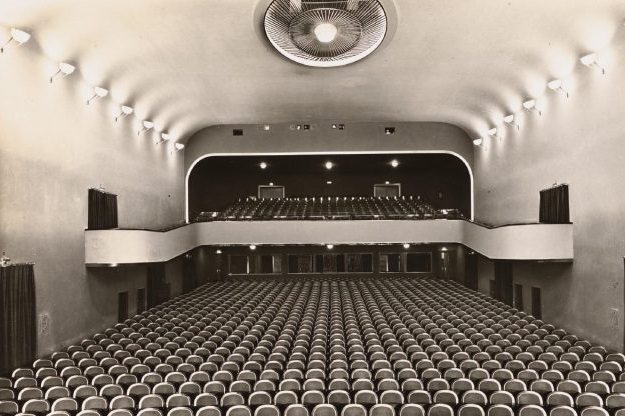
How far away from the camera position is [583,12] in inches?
450

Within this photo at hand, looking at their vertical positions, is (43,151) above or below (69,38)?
below

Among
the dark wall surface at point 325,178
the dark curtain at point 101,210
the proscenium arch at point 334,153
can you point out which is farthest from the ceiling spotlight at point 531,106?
the dark curtain at point 101,210

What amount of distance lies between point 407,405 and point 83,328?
9727mm

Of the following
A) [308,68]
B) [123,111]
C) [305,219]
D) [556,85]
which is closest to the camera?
[556,85]

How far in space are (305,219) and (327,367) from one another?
42.9ft

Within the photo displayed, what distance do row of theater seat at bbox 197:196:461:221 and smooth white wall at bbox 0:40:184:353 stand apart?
7.58m

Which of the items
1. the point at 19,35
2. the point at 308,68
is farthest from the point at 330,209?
the point at 19,35

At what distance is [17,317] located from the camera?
36.7 ft

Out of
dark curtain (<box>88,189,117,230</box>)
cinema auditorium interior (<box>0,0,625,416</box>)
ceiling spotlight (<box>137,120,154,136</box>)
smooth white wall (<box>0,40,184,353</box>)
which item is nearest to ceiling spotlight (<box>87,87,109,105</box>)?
cinema auditorium interior (<box>0,0,625,416</box>)

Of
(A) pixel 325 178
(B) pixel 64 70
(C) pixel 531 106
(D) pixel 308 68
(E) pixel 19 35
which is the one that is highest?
(D) pixel 308 68

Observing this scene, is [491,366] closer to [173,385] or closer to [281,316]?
[173,385]

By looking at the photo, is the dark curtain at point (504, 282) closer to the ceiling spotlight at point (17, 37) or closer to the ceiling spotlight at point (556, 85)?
the ceiling spotlight at point (556, 85)

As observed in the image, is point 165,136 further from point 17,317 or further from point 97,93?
point 17,317

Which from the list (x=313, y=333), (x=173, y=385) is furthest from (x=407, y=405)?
(x=313, y=333)
